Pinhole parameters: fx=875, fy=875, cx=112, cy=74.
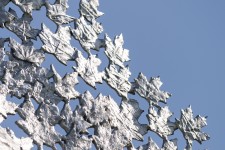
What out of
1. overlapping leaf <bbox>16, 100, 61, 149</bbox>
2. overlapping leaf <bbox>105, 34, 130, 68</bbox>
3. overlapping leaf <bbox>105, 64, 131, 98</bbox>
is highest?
overlapping leaf <bbox>105, 34, 130, 68</bbox>

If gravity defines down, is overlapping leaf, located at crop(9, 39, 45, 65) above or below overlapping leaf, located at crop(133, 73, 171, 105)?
below

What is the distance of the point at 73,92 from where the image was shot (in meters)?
4.98

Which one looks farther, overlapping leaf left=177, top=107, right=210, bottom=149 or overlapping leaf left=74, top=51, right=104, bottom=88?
overlapping leaf left=177, top=107, right=210, bottom=149

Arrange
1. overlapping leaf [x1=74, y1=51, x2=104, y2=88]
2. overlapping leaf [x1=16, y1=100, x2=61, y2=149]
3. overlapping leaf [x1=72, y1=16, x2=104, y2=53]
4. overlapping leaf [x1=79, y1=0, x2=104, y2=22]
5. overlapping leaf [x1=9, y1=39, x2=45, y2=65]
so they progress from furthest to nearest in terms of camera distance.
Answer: overlapping leaf [x1=79, y1=0, x2=104, y2=22]
overlapping leaf [x1=72, y1=16, x2=104, y2=53]
overlapping leaf [x1=74, y1=51, x2=104, y2=88]
overlapping leaf [x1=9, y1=39, x2=45, y2=65]
overlapping leaf [x1=16, y1=100, x2=61, y2=149]

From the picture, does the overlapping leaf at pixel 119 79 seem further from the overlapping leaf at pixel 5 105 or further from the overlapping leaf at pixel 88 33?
the overlapping leaf at pixel 5 105

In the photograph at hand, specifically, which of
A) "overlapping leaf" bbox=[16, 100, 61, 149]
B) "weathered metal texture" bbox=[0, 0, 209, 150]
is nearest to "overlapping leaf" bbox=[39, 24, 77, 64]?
"weathered metal texture" bbox=[0, 0, 209, 150]

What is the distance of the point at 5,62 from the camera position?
4.89m

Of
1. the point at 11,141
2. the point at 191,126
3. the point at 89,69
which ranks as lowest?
the point at 11,141

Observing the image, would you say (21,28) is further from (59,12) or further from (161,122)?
(161,122)

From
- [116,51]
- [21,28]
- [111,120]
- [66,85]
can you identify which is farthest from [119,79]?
[21,28]

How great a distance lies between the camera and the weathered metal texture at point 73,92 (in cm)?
483

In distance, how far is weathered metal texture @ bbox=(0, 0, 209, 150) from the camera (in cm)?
483

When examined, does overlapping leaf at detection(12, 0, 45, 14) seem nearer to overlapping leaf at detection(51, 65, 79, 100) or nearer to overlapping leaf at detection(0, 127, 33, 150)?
overlapping leaf at detection(51, 65, 79, 100)

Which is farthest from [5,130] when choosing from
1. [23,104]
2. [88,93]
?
[88,93]
